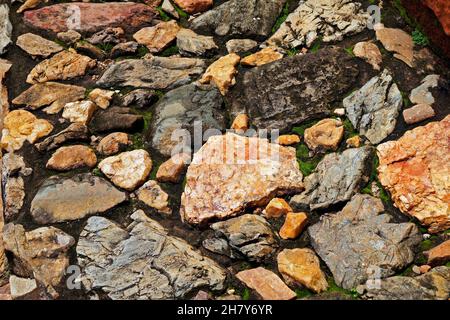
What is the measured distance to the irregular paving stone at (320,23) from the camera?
14.7ft

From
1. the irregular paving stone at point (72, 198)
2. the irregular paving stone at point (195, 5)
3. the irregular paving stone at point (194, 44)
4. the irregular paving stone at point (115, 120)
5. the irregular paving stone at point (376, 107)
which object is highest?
the irregular paving stone at point (195, 5)

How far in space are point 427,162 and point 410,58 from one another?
104 centimetres

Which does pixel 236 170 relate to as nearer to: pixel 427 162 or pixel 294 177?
pixel 294 177

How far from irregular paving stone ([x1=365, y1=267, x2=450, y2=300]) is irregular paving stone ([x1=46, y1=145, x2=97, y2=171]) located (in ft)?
7.01

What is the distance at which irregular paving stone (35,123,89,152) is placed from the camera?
4.01 meters

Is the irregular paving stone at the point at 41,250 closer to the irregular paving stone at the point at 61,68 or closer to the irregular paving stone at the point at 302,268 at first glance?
the irregular paving stone at the point at 302,268

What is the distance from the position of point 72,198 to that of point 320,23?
2.50m

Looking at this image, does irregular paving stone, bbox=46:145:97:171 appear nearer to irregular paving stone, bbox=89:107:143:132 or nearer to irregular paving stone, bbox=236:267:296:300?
irregular paving stone, bbox=89:107:143:132

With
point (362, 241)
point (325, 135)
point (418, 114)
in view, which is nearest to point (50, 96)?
point (325, 135)

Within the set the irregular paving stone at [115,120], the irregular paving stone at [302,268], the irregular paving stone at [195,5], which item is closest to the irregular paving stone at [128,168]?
the irregular paving stone at [115,120]

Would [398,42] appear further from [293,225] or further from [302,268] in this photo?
[302,268]

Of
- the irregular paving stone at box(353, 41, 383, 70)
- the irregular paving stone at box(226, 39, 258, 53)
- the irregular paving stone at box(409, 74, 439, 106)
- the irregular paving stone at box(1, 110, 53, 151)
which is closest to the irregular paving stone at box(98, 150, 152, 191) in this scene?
the irregular paving stone at box(1, 110, 53, 151)

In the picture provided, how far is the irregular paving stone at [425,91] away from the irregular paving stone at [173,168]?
1.70 m

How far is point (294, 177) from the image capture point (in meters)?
3.63
